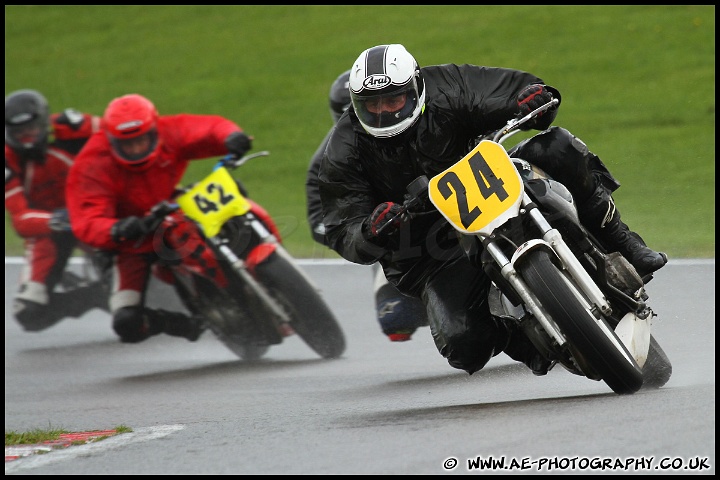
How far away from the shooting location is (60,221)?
32.9ft

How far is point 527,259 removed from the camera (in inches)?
199

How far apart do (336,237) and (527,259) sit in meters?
1.12

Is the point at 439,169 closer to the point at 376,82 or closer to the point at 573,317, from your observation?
the point at 376,82

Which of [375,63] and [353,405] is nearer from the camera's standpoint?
[375,63]

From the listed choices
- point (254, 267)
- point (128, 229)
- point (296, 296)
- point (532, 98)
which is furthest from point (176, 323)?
point (532, 98)

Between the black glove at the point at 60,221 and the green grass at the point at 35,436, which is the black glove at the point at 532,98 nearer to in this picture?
the green grass at the point at 35,436

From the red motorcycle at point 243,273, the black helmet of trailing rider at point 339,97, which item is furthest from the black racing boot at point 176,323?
the black helmet of trailing rider at point 339,97

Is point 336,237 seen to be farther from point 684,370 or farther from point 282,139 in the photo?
point 282,139

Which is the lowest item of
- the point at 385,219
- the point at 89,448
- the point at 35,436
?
the point at 35,436

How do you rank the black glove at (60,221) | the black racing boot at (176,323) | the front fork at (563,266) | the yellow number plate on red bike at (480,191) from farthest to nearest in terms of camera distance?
1. the black glove at (60,221)
2. the black racing boot at (176,323)
3. the yellow number plate on red bike at (480,191)
4. the front fork at (563,266)

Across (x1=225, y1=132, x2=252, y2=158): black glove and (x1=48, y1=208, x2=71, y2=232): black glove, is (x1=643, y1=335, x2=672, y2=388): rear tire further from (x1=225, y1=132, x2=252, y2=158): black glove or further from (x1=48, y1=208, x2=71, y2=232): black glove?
(x1=48, y1=208, x2=71, y2=232): black glove

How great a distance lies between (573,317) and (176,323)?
4661mm

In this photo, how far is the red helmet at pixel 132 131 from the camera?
29.1ft

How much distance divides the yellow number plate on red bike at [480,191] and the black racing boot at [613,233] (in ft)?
2.10
